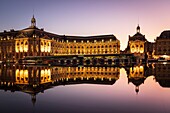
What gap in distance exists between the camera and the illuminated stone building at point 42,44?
10112 centimetres

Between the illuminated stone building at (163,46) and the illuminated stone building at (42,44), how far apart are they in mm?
24871

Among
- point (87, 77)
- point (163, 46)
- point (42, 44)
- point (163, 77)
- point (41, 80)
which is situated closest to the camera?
point (41, 80)

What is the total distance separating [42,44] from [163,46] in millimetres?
73917

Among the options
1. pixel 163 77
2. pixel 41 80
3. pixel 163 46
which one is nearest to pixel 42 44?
pixel 163 46

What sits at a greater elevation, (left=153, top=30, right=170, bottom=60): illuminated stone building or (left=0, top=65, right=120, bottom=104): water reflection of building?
(left=153, top=30, right=170, bottom=60): illuminated stone building

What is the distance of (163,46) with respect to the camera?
394 feet

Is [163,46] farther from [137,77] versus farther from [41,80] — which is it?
[41,80]

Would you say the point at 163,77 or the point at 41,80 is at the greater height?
the point at 41,80

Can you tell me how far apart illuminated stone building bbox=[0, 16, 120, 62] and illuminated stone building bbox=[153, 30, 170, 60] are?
24.9 meters

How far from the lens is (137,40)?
126m

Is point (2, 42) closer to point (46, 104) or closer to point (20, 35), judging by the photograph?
point (20, 35)

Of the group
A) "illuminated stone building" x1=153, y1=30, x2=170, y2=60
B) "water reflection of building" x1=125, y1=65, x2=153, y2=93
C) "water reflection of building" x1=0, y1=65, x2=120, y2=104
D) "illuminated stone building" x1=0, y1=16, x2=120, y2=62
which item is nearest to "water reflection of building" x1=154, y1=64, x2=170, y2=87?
"water reflection of building" x1=125, y1=65, x2=153, y2=93

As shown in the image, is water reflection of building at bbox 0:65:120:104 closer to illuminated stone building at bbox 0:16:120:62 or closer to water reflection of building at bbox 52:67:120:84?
water reflection of building at bbox 52:67:120:84

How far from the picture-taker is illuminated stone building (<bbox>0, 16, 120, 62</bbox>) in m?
101
